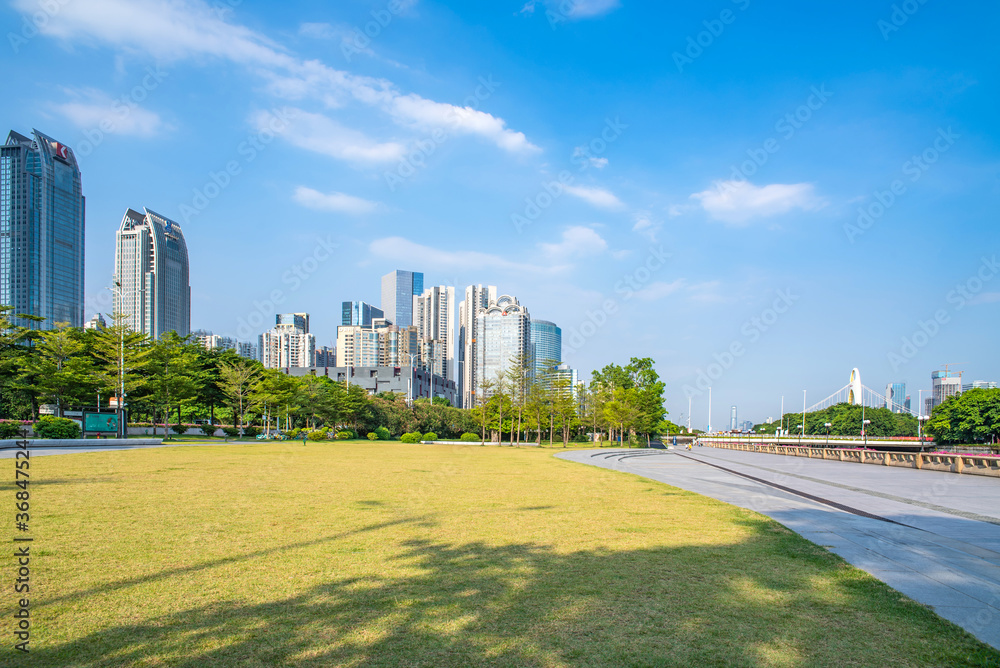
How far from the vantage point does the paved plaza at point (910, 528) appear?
15.5 feet

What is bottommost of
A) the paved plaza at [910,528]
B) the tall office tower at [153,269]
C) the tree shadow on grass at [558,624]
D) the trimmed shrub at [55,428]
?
the trimmed shrub at [55,428]

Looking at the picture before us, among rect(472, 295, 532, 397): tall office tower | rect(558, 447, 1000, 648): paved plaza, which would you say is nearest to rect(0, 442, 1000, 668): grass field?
rect(558, 447, 1000, 648): paved plaza

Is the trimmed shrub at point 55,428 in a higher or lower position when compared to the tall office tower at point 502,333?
lower

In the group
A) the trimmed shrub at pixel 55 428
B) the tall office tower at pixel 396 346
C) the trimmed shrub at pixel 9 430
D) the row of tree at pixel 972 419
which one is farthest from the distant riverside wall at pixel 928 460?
the tall office tower at pixel 396 346

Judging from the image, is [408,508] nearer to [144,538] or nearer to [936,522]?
[144,538]

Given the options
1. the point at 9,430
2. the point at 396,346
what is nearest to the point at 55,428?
the point at 9,430

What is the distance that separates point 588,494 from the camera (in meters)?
11.6

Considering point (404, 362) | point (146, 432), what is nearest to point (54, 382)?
point (146, 432)

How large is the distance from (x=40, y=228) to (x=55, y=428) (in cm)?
11732

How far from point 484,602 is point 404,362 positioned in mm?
153099

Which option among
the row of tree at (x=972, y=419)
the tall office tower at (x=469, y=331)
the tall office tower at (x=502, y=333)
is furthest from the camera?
the tall office tower at (x=469, y=331)

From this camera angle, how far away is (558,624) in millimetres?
3912

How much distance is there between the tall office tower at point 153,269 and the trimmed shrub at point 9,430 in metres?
107

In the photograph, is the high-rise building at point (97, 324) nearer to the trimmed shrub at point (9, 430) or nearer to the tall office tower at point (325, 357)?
the trimmed shrub at point (9, 430)
